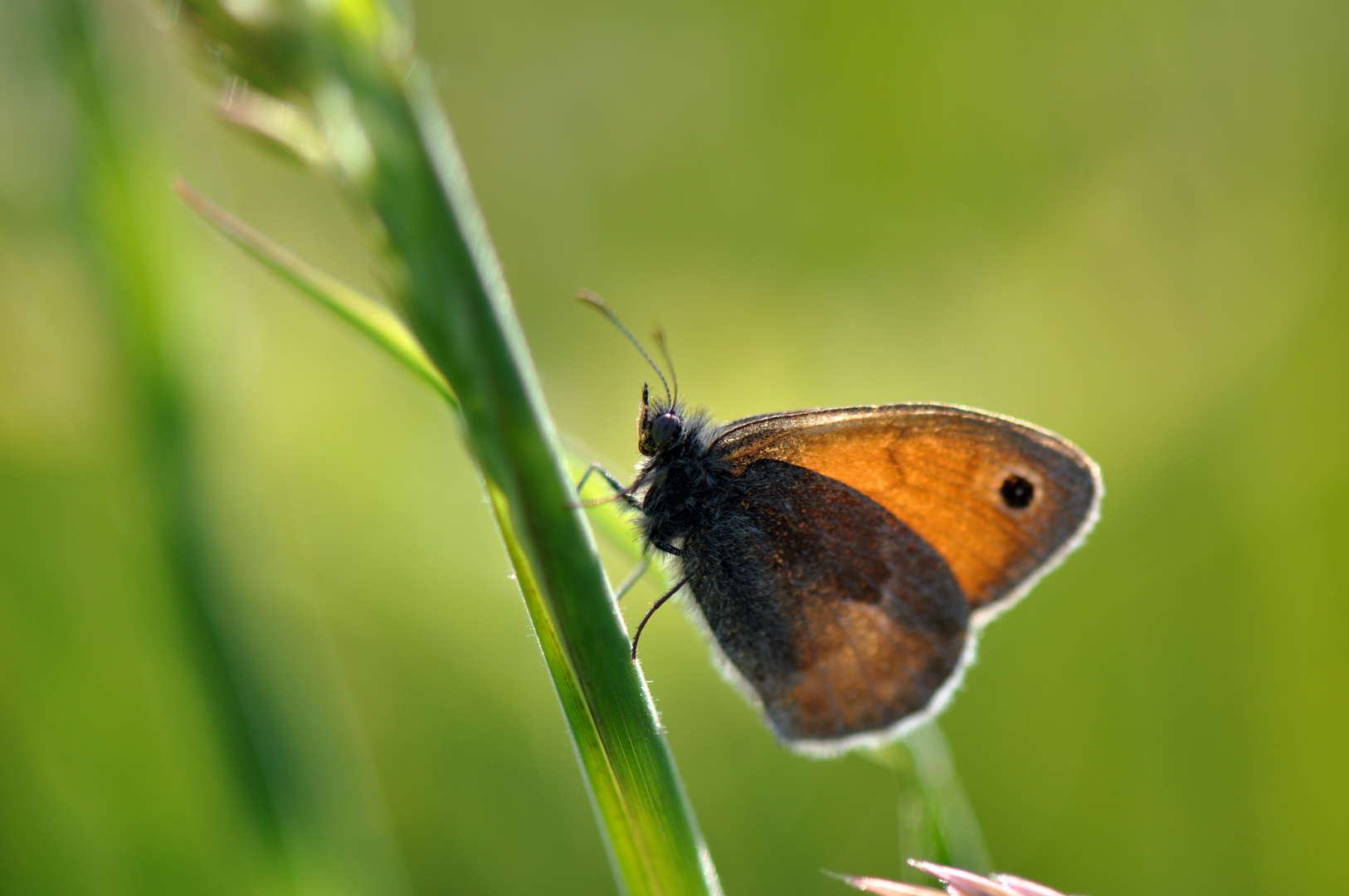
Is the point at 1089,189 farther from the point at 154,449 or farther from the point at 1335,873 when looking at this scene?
the point at 154,449

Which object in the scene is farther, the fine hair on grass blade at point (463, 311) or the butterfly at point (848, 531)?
the butterfly at point (848, 531)

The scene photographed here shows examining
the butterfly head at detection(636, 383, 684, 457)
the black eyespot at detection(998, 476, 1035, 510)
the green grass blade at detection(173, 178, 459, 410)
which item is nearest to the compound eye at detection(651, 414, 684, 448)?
the butterfly head at detection(636, 383, 684, 457)

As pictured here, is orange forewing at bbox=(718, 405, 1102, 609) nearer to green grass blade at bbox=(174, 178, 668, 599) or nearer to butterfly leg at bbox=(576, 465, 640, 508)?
butterfly leg at bbox=(576, 465, 640, 508)

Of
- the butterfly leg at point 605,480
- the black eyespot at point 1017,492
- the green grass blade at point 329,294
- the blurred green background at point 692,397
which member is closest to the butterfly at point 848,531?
the black eyespot at point 1017,492

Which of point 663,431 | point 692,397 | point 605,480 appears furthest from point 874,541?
point 692,397

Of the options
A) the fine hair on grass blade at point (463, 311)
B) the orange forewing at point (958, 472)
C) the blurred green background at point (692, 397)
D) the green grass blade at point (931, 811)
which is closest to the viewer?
the fine hair on grass blade at point (463, 311)

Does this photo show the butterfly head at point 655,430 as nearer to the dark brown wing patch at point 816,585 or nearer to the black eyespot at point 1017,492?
the dark brown wing patch at point 816,585

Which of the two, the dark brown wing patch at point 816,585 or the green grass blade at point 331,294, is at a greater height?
the green grass blade at point 331,294

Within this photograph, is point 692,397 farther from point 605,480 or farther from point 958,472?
point 605,480
